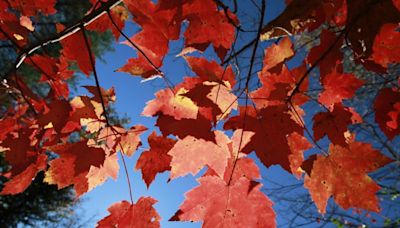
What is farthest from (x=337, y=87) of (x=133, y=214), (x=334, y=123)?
(x=133, y=214)

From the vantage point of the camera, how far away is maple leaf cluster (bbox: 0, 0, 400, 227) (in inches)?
46.0

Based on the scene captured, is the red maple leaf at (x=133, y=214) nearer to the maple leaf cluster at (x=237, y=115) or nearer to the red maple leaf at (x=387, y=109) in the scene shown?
the maple leaf cluster at (x=237, y=115)

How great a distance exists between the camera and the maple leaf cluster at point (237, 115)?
1.17 metres

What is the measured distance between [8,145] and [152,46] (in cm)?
95

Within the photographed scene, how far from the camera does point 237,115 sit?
1.29m

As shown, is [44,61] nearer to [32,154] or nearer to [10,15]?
[10,15]

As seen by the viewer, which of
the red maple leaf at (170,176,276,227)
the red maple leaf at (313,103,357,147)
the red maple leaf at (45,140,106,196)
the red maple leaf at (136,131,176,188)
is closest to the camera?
the red maple leaf at (170,176,276,227)

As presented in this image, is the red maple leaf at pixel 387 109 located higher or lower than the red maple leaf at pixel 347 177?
higher

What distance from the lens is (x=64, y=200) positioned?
9.33m

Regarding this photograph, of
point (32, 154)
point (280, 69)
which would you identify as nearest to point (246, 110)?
point (280, 69)

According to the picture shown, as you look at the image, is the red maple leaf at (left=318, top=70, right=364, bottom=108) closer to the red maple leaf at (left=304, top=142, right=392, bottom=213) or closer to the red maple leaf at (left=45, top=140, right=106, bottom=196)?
the red maple leaf at (left=304, top=142, right=392, bottom=213)

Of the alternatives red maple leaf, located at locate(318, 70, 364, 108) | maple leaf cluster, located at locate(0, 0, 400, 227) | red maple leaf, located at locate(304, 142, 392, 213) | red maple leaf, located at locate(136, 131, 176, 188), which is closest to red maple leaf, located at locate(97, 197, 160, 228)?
maple leaf cluster, located at locate(0, 0, 400, 227)

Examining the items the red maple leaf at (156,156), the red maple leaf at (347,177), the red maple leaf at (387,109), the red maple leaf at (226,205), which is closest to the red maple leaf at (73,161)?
the red maple leaf at (156,156)

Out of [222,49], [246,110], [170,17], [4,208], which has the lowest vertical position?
[246,110]
